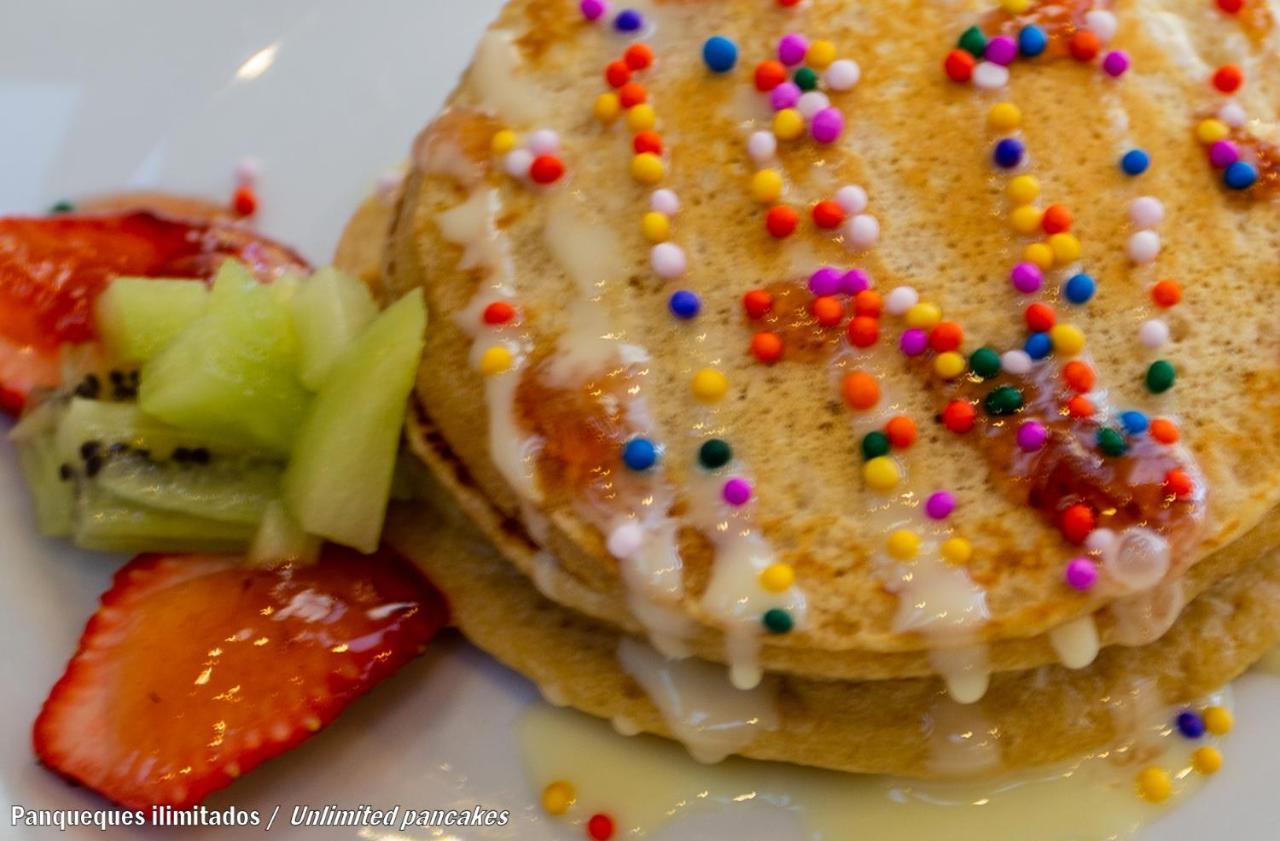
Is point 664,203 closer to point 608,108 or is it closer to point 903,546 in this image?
point 608,108

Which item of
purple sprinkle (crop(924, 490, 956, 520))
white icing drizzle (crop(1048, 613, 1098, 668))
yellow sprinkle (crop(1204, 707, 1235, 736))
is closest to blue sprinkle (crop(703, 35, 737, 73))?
purple sprinkle (crop(924, 490, 956, 520))

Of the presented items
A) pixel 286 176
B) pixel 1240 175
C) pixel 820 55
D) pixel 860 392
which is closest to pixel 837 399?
pixel 860 392

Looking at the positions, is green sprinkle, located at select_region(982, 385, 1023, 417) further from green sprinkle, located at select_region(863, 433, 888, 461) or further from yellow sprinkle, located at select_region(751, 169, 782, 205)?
yellow sprinkle, located at select_region(751, 169, 782, 205)

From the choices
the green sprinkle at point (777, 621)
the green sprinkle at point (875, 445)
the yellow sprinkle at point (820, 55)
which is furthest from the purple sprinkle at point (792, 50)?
the green sprinkle at point (777, 621)

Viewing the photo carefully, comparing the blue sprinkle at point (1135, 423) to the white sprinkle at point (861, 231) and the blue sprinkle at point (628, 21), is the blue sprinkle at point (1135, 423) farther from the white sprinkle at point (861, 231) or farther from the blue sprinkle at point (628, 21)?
the blue sprinkle at point (628, 21)

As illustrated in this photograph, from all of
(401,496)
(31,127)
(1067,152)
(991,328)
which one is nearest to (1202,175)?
(1067,152)
